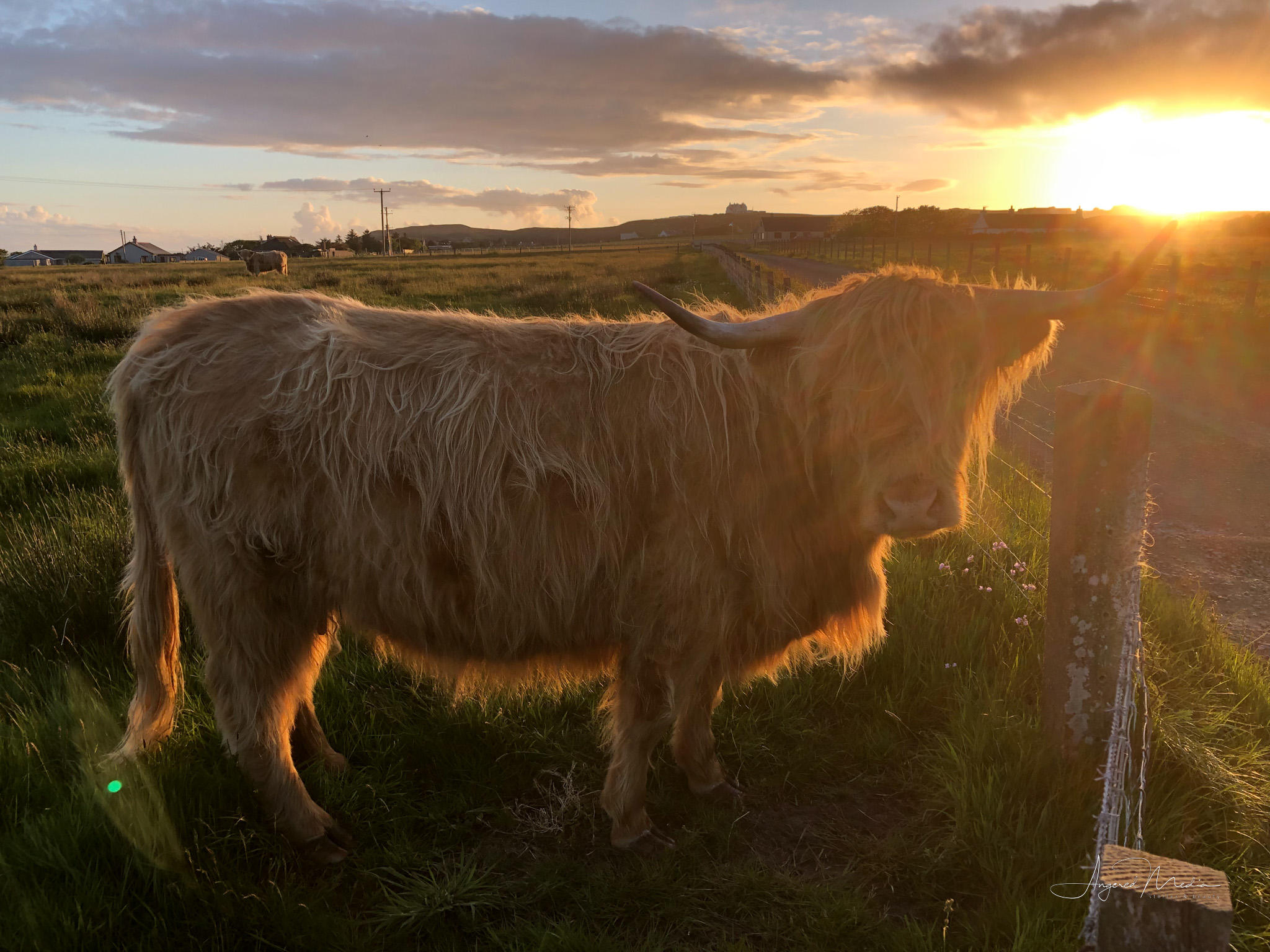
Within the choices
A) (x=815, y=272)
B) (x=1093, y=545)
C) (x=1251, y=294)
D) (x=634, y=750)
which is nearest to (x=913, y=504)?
(x=1093, y=545)

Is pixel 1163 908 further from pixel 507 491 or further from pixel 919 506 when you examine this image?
pixel 507 491

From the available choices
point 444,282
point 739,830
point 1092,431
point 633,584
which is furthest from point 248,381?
point 444,282

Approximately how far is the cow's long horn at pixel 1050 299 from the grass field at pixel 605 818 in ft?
4.96

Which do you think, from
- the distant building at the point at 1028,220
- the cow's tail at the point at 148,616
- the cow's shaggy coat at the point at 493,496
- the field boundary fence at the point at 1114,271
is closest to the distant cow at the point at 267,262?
the field boundary fence at the point at 1114,271

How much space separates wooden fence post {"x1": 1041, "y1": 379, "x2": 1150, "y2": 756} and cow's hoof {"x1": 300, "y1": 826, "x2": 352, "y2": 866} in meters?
2.52

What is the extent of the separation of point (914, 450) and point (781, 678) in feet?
5.58

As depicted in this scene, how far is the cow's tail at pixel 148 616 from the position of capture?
103 inches

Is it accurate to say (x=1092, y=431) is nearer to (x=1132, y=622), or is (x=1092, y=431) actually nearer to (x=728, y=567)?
(x=1132, y=622)

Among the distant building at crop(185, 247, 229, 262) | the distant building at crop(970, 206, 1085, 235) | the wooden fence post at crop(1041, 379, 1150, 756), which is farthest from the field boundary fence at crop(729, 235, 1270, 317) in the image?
the distant building at crop(185, 247, 229, 262)

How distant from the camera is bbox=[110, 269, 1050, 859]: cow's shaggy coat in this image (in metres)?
2.37

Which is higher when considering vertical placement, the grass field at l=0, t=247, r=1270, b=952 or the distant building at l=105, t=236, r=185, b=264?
the distant building at l=105, t=236, r=185, b=264

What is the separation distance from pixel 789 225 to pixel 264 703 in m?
150

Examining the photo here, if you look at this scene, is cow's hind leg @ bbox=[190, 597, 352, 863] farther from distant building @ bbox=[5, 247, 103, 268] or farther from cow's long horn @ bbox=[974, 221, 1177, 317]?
distant building @ bbox=[5, 247, 103, 268]

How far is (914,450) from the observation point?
207 cm
